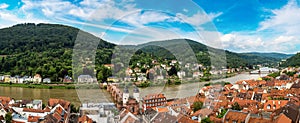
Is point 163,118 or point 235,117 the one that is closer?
point 163,118

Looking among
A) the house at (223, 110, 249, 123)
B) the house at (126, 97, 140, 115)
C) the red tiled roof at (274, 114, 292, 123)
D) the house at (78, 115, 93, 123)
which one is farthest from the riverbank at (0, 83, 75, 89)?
the red tiled roof at (274, 114, 292, 123)

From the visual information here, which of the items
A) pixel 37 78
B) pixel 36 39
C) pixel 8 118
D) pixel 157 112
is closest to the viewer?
pixel 157 112

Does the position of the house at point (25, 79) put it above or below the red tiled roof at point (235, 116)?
above

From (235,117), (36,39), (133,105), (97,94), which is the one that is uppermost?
(36,39)

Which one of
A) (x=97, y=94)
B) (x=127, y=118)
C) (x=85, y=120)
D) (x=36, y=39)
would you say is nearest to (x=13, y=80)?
(x=36, y=39)

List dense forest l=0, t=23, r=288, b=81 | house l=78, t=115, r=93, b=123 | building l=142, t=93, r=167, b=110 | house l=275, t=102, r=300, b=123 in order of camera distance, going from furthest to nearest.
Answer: dense forest l=0, t=23, r=288, b=81 < building l=142, t=93, r=167, b=110 < house l=78, t=115, r=93, b=123 < house l=275, t=102, r=300, b=123

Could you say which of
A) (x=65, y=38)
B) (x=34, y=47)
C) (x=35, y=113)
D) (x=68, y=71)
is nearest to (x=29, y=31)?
(x=34, y=47)

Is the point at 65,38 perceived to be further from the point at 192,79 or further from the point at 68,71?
the point at 192,79

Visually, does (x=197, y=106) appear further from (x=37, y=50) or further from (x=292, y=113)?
(x=37, y=50)

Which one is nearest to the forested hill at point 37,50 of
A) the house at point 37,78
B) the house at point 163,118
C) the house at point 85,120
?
the house at point 37,78

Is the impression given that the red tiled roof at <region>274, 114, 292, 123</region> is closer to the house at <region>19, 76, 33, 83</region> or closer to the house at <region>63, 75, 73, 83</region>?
the house at <region>63, 75, 73, 83</region>

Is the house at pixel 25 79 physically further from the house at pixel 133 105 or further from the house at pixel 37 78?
the house at pixel 133 105

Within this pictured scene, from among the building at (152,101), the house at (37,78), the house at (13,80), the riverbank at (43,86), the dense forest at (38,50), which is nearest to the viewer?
the building at (152,101)
